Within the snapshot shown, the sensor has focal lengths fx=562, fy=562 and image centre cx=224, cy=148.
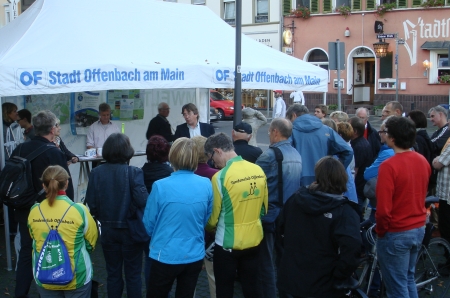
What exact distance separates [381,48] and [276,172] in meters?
24.3

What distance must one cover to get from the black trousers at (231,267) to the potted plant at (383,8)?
85.6ft

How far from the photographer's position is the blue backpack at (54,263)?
166 inches

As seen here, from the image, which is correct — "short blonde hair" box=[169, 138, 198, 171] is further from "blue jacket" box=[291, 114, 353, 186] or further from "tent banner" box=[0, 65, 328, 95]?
"tent banner" box=[0, 65, 328, 95]

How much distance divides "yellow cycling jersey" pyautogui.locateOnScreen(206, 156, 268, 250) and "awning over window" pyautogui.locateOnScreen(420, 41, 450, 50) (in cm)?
2442

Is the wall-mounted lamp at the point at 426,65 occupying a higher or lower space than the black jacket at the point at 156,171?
higher

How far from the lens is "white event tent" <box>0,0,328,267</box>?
22.1 ft

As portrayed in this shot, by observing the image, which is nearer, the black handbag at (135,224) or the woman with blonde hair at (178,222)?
the woman with blonde hair at (178,222)

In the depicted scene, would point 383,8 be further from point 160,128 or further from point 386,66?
point 160,128

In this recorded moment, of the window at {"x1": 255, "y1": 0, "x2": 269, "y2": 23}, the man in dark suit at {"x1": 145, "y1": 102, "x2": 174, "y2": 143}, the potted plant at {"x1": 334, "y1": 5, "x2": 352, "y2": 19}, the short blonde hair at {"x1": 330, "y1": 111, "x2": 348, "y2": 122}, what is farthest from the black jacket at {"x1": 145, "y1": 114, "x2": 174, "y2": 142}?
the window at {"x1": 255, "y1": 0, "x2": 269, "y2": 23}

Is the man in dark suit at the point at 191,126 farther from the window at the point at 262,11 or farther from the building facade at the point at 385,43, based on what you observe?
the window at the point at 262,11

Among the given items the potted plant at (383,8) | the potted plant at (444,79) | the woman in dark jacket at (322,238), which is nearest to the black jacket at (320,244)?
the woman in dark jacket at (322,238)

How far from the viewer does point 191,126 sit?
7.98m

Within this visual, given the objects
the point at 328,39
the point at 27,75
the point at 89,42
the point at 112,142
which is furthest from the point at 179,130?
the point at 328,39

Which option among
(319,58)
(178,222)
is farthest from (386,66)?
(178,222)
